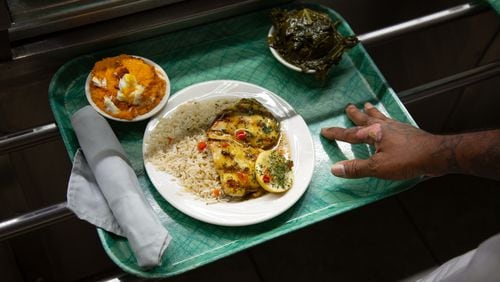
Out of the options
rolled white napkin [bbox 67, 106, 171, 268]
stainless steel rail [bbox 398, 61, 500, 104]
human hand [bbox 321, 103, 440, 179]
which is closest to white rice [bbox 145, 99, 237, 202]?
rolled white napkin [bbox 67, 106, 171, 268]

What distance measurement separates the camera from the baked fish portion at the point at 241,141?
157cm

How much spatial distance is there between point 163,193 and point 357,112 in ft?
2.28

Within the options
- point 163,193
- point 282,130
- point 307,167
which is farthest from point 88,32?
point 307,167

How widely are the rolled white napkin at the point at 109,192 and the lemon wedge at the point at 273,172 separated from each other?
339mm

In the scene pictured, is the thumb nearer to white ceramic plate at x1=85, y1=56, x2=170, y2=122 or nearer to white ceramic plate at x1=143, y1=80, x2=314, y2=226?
white ceramic plate at x1=143, y1=80, x2=314, y2=226

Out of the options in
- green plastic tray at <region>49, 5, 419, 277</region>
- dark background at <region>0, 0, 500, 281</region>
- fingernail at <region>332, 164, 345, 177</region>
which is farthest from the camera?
dark background at <region>0, 0, 500, 281</region>

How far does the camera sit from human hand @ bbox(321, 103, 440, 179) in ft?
5.01

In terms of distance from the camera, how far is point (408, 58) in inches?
104

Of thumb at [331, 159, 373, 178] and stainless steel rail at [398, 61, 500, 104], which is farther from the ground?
stainless steel rail at [398, 61, 500, 104]

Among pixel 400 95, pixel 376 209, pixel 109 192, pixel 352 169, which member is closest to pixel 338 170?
pixel 352 169

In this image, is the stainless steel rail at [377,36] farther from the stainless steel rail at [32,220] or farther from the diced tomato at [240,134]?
the diced tomato at [240,134]

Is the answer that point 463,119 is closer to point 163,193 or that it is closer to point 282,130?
point 282,130

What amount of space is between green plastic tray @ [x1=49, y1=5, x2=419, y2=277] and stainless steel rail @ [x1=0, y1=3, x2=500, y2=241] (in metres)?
0.07

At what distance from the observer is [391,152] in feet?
5.10
